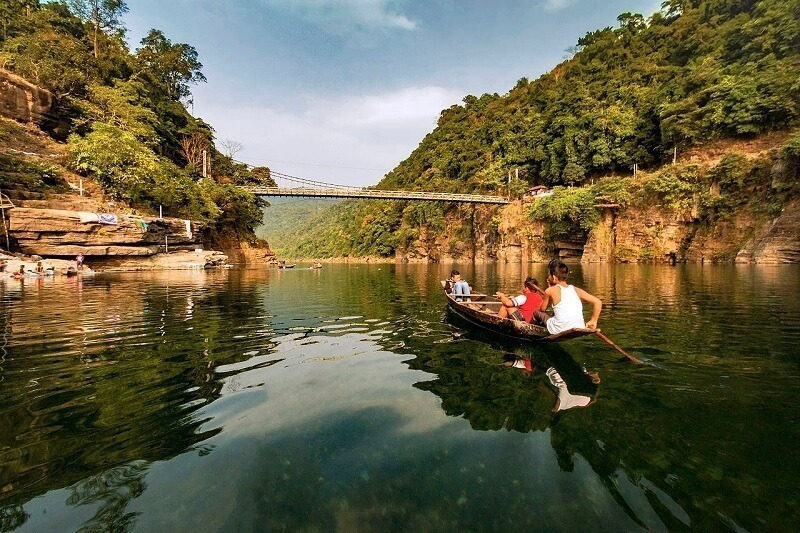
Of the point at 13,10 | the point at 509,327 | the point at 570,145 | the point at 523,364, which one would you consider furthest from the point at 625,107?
the point at 13,10

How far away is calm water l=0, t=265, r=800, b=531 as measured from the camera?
2.49 meters

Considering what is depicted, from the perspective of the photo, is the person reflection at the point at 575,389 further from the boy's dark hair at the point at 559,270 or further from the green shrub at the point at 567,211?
the green shrub at the point at 567,211

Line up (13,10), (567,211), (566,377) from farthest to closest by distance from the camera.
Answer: (567,211) → (13,10) → (566,377)

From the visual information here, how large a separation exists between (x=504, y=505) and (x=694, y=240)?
47.5 metres

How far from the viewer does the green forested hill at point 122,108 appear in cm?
3073

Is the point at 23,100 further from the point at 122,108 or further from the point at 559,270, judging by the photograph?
the point at 559,270

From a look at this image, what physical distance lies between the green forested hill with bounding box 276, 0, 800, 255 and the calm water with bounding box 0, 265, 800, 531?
142 feet

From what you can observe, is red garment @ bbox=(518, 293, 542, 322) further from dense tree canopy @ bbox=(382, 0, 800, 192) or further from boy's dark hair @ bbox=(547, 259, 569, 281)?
dense tree canopy @ bbox=(382, 0, 800, 192)

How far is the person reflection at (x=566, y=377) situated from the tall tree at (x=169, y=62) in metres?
58.5

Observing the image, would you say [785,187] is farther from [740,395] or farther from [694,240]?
[740,395]

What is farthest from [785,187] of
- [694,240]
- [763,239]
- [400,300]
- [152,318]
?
[152,318]

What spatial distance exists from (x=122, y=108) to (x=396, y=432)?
46330 mm

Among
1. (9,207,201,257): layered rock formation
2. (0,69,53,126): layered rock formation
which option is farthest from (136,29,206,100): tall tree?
(9,207,201,257): layered rock formation

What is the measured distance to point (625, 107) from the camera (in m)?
51.2
